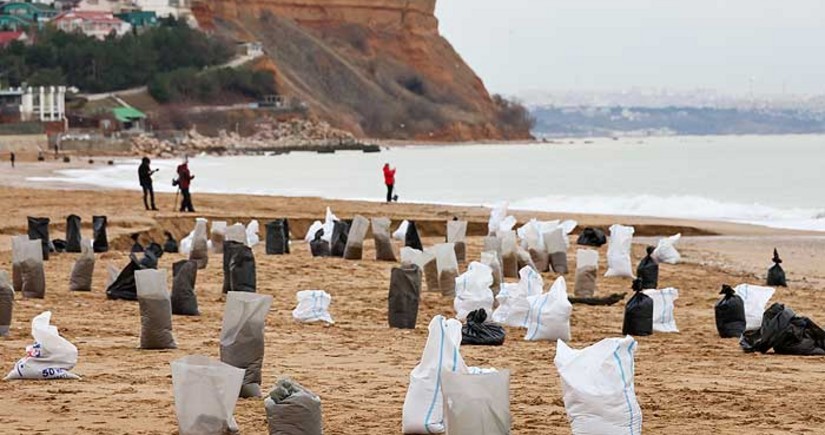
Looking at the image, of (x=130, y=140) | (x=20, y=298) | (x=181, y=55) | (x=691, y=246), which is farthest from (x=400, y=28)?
(x=20, y=298)

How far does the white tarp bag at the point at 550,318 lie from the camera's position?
37.9 ft

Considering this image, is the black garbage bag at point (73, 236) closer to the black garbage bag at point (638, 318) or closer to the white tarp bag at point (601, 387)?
the black garbage bag at point (638, 318)

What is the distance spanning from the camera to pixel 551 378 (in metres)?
9.51

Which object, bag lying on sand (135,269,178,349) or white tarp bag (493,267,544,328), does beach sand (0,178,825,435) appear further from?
white tarp bag (493,267,544,328)

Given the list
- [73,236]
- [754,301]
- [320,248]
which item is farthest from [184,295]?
[73,236]

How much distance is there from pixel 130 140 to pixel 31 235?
225 ft

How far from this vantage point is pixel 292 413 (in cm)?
714

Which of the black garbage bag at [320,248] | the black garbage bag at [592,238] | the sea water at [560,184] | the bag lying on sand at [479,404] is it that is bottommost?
the sea water at [560,184]

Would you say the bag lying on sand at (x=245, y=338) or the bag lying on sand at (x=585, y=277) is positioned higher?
the bag lying on sand at (x=245, y=338)

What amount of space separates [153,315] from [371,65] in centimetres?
14545

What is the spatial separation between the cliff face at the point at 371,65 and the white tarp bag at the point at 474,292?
115830 millimetres

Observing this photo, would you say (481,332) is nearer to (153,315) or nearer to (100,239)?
(153,315)

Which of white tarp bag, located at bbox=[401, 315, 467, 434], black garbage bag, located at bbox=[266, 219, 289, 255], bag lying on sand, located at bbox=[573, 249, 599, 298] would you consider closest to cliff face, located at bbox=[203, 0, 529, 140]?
black garbage bag, located at bbox=[266, 219, 289, 255]

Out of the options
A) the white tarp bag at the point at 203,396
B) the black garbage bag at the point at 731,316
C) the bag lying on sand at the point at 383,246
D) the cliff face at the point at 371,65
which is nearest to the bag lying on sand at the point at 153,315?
the white tarp bag at the point at 203,396
